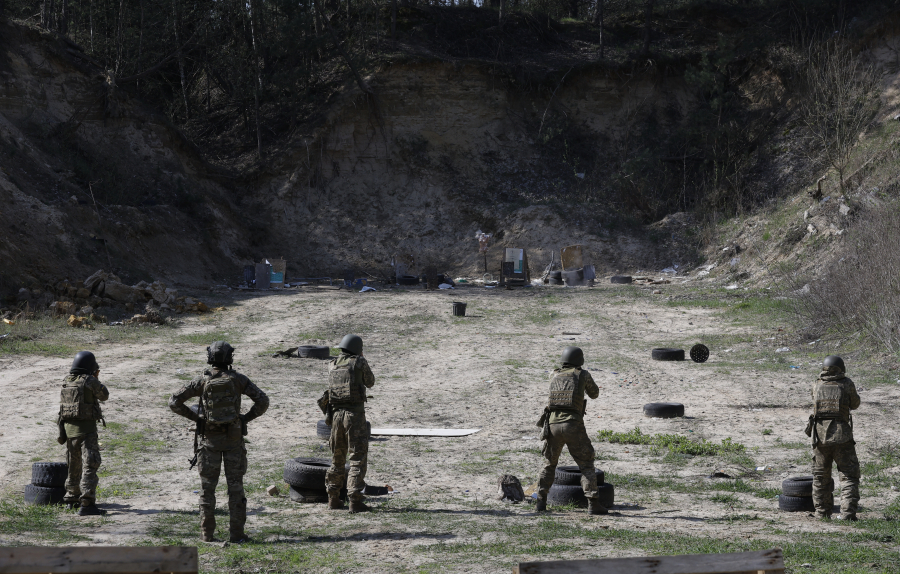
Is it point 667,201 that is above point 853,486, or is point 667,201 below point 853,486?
above

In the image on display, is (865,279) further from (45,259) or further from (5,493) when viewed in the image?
(45,259)

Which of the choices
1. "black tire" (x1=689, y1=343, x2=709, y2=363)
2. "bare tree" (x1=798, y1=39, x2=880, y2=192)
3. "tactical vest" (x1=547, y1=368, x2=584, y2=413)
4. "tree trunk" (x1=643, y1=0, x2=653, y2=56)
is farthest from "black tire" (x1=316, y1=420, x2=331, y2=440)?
"tree trunk" (x1=643, y1=0, x2=653, y2=56)

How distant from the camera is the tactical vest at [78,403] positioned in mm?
8297

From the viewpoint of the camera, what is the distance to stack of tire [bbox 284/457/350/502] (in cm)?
890

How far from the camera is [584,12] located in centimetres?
4691

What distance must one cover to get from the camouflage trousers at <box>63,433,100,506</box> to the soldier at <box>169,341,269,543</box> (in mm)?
1464

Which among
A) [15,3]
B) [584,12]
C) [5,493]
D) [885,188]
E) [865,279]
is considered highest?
[584,12]

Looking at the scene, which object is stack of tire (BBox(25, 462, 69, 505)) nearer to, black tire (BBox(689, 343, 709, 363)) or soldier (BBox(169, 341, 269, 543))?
soldier (BBox(169, 341, 269, 543))

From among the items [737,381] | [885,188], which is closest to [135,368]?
[737,381]

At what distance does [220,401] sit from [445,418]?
6.72 metres

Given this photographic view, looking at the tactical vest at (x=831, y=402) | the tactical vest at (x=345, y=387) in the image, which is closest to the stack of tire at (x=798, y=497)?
the tactical vest at (x=831, y=402)

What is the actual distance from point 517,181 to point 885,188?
52.0 ft

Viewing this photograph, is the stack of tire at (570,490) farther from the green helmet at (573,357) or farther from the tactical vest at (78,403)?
the tactical vest at (78,403)

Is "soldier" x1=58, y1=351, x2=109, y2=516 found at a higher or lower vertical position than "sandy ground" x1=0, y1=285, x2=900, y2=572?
higher
